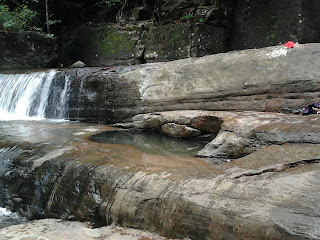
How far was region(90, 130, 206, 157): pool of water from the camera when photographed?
458cm

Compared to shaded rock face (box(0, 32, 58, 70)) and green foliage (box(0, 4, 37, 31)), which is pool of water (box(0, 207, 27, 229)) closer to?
shaded rock face (box(0, 32, 58, 70))

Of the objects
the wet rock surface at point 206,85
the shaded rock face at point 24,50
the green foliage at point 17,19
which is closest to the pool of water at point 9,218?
the wet rock surface at point 206,85

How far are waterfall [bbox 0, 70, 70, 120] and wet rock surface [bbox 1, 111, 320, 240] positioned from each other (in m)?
4.02

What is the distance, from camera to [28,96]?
A: 27.5 feet

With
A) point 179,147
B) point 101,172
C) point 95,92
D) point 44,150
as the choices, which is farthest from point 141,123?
point 101,172

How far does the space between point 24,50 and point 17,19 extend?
49.8 inches

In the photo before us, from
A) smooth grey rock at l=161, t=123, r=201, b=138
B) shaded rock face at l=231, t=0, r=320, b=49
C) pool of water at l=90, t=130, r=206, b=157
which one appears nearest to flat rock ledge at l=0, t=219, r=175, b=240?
pool of water at l=90, t=130, r=206, b=157

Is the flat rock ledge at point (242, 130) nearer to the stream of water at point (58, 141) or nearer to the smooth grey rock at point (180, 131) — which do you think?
the smooth grey rock at point (180, 131)

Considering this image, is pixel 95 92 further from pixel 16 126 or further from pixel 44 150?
pixel 44 150

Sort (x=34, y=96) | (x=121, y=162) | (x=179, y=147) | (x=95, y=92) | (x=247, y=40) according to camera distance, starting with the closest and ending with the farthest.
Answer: (x=121, y=162)
(x=179, y=147)
(x=95, y=92)
(x=34, y=96)
(x=247, y=40)

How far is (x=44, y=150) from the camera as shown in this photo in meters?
4.16

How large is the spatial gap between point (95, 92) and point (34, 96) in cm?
201

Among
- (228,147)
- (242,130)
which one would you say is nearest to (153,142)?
(228,147)

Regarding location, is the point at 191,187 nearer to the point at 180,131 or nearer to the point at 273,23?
the point at 180,131
